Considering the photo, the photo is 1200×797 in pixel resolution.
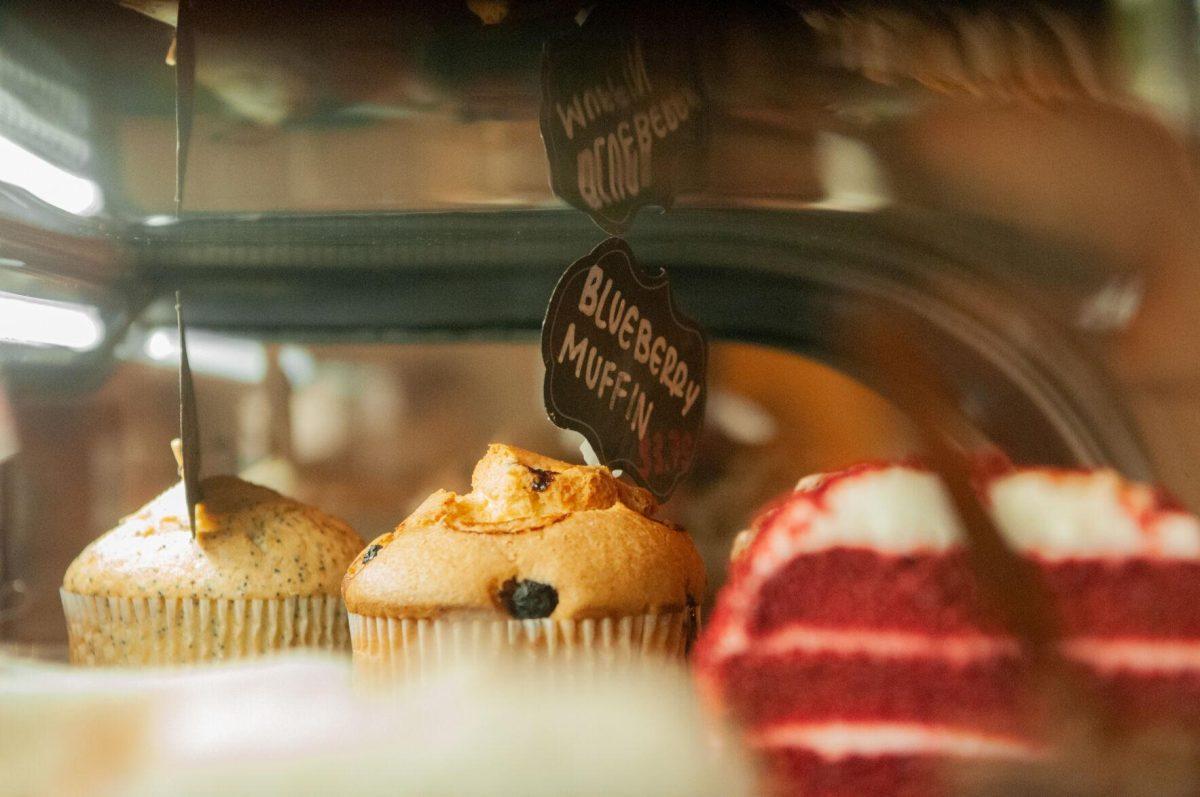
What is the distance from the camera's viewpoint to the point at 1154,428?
935mm

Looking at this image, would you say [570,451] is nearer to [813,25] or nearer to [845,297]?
[845,297]

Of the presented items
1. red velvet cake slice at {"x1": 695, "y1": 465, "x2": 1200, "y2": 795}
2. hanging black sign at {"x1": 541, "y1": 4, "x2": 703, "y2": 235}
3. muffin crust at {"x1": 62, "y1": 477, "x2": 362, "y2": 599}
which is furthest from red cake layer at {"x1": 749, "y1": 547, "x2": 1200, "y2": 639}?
muffin crust at {"x1": 62, "y1": 477, "x2": 362, "y2": 599}

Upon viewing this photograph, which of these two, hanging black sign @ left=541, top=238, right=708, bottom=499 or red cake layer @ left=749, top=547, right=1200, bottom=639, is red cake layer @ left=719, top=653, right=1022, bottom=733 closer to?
red cake layer @ left=749, top=547, right=1200, bottom=639

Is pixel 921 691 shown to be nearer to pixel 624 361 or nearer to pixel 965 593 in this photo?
pixel 965 593

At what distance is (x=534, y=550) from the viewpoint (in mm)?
1268

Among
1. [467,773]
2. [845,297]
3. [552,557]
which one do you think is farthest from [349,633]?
[845,297]

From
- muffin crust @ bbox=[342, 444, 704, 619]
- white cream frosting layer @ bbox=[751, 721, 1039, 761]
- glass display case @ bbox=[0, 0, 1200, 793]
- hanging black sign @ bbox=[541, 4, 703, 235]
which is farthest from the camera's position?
muffin crust @ bbox=[342, 444, 704, 619]

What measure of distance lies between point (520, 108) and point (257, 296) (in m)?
0.40

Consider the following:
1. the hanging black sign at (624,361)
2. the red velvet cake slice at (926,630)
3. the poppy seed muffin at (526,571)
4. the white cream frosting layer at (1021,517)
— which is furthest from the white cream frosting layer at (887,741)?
the hanging black sign at (624,361)

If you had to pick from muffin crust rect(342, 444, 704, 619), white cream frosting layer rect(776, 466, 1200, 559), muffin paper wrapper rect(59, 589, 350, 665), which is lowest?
muffin paper wrapper rect(59, 589, 350, 665)

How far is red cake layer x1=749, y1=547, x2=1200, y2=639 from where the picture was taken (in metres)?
0.88

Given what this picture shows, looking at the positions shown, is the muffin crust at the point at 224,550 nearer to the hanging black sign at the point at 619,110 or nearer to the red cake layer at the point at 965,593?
the hanging black sign at the point at 619,110

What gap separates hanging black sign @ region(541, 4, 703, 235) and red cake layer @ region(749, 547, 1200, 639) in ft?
1.56

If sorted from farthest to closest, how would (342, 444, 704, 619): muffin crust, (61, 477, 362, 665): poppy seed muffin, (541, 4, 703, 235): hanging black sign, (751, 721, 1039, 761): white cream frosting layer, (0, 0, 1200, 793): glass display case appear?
(61, 477, 362, 665): poppy seed muffin → (342, 444, 704, 619): muffin crust → (541, 4, 703, 235): hanging black sign → (0, 0, 1200, 793): glass display case → (751, 721, 1039, 761): white cream frosting layer
